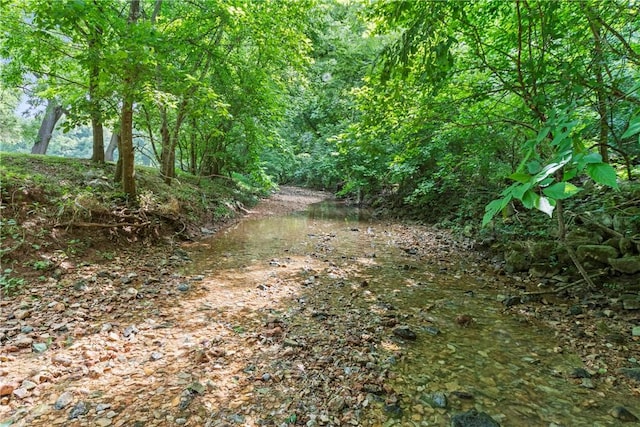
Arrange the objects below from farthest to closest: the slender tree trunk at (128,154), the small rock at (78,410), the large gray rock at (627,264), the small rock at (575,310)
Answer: the slender tree trunk at (128,154) < the large gray rock at (627,264) < the small rock at (575,310) < the small rock at (78,410)

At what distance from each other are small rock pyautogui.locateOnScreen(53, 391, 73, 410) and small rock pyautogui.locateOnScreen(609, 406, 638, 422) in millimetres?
4420

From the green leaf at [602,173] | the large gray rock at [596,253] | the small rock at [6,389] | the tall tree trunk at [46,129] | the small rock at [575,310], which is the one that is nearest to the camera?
the green leaf at [602,173]

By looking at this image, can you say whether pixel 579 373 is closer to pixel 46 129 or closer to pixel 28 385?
pixel 28 385

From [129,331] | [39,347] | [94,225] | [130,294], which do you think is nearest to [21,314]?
[39,347]

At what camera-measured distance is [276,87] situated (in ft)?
42.1

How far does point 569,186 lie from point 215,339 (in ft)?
11.9

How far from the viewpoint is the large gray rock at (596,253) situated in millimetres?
5184

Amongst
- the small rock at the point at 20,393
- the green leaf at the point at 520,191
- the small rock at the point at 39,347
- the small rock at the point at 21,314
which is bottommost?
the small rock at the point at 20,393

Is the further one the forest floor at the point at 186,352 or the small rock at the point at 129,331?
the small rock at the point at 129,331

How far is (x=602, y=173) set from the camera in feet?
3.68

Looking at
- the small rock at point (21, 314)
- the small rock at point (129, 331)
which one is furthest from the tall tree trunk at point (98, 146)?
the small rock at point (129, 331)

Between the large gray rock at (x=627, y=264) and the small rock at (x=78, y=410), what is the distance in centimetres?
682

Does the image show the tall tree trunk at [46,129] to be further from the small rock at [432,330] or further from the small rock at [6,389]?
the small rock at [432,330]

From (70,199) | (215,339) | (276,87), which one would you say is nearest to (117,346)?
(215,339)
